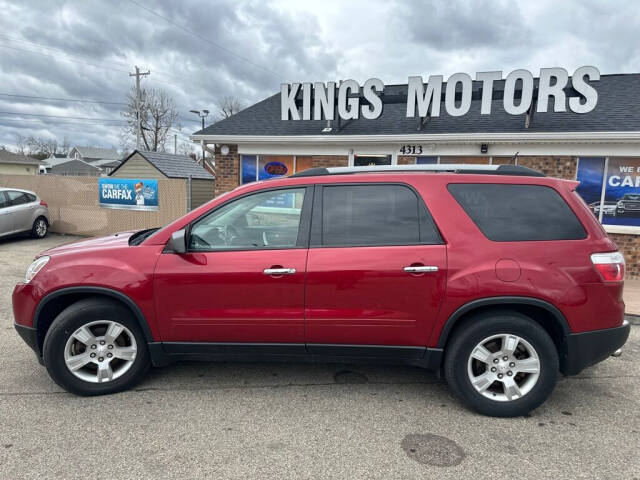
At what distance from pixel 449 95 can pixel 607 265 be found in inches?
282

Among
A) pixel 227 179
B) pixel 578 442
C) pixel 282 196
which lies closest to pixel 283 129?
pixel 227 179

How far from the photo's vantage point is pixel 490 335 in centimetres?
299

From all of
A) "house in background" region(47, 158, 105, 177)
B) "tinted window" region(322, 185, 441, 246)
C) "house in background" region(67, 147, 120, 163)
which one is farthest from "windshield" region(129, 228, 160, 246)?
"house in background" region(67, 147, 120, 163)

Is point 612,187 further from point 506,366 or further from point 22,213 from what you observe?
point 22,213

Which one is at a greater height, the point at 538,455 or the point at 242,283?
the point at 242,283

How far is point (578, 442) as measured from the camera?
2.76 meters

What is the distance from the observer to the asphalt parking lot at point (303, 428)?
2463 millimetres

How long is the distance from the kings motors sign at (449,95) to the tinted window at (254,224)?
23.3ft

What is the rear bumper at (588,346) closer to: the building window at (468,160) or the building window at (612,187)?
the building window at (612,187)

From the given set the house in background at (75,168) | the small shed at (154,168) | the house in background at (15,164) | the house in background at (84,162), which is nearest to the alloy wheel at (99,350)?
the small shed at (154,168)

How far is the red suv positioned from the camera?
296 cm

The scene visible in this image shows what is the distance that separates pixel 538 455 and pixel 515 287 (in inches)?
41.2

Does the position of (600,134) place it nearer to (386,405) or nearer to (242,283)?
(386,405)

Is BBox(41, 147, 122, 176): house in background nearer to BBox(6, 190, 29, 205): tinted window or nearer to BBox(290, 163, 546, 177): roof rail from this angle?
BBox(6, 190, 29, 205): tinted window
